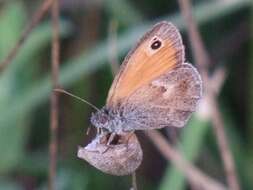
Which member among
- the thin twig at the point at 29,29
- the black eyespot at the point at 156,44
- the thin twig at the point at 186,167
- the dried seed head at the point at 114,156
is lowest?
the dried seed head at the point at 114,156

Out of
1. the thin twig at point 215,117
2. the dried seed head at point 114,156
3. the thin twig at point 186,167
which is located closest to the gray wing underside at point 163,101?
the dried seed head at point 114,156

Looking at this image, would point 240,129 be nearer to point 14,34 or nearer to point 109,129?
point 14,34

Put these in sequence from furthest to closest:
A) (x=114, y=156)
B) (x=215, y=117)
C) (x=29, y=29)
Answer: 1. (x=215, y=117)
2. (x=29, y=29)
3. (x=114, y=156)

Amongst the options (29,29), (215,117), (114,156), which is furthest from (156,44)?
(215,117)

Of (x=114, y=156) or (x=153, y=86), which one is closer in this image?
(x=114, y=156)

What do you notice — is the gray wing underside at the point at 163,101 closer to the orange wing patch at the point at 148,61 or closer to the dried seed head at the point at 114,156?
the orange wing patch at the point at 148,61

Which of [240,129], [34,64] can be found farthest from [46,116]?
[240,129]

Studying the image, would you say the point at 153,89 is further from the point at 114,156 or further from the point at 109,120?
the point at 114,156
